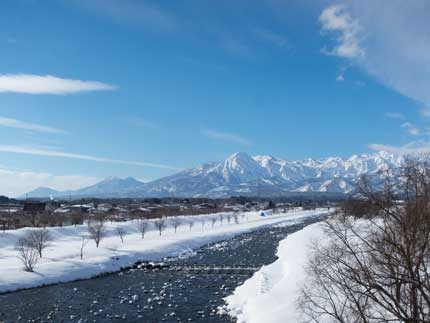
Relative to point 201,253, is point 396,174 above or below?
above

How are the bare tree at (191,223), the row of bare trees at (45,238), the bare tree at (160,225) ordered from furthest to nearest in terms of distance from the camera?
the bare tree at (191,223)
the bare tree at (160,225)
the row of bare trees at (45,238)

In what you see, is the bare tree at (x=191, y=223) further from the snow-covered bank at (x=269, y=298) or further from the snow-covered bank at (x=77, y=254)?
the snow-covered bank at (x=269, y=298)

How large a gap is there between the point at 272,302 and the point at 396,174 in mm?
12141

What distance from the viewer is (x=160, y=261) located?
1870 inches

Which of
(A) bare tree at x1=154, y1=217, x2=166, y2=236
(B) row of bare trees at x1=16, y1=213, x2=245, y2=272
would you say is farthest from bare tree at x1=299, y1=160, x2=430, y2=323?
(A) bare tree at x1=154, y1=217, x2=166, y2=236

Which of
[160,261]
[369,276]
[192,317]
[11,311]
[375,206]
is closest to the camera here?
[369,276]

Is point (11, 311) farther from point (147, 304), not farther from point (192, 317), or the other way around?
point (192, 317)

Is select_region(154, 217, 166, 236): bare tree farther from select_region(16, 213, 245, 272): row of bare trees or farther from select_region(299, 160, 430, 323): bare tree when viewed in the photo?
select_region(299, 160, 430, 323): bare tree

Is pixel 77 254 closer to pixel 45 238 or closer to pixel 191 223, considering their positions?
pixel 45 238

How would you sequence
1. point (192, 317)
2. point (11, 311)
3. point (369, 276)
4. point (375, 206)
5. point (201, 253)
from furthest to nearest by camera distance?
1. point (201, 253)
2. point (11, 311)
3. point (192, 317)
4. point (375, 206)
5. point (369, 276)

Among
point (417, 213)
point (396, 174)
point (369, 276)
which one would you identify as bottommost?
point (369, 276)

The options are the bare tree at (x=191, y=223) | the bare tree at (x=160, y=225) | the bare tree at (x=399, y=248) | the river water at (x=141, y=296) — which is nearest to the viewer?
the bare tree at (x=399, y=248)

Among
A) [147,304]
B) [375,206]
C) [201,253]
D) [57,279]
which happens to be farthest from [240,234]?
[375,206]

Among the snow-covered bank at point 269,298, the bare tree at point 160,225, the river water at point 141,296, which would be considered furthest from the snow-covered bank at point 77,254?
the snow-covered bank at point 269,298
